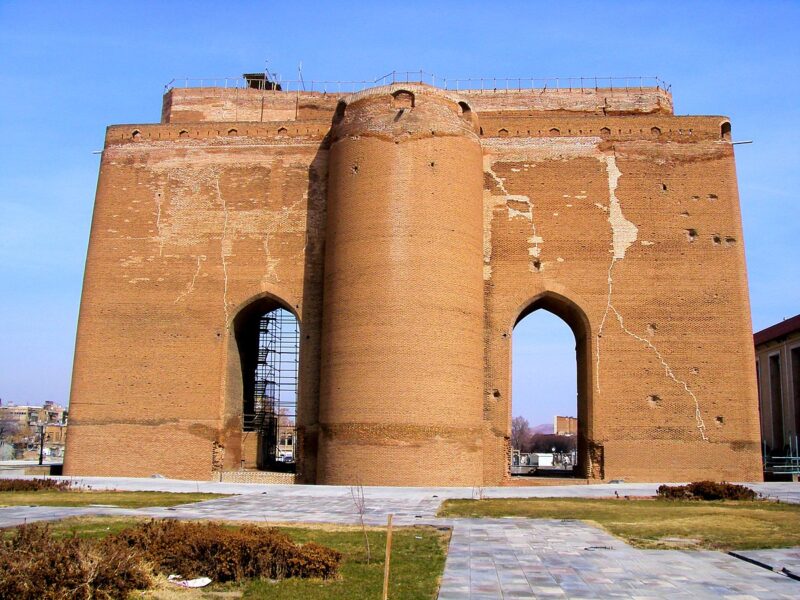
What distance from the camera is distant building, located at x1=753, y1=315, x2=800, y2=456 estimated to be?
105 feet

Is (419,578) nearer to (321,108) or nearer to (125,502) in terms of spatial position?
(125,502)

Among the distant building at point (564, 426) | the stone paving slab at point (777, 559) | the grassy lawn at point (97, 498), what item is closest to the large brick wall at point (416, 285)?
the grassy lawn at point (97, 498)

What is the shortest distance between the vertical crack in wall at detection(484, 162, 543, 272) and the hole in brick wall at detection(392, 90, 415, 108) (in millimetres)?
2917

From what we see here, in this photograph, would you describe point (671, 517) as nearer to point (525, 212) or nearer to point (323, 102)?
point (525, 212)

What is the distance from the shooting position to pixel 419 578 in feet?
23.3

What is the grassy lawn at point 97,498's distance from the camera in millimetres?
13547

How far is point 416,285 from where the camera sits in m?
20.9

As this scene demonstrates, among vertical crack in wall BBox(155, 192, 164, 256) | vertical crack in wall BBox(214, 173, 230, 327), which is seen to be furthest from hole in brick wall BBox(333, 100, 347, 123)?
vertical crack in wall BBox(155, 192, 164, 256)

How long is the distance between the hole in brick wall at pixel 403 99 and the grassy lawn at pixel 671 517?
11.2 m

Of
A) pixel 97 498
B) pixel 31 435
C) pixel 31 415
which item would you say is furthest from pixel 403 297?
pixel 31 415

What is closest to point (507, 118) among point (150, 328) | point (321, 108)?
point (321, 108)

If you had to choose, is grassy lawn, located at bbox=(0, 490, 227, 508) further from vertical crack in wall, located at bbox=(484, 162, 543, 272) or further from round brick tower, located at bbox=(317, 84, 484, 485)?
vertical crack in wall, located at bbox=(484, 162, 543, 272)

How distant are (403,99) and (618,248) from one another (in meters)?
6.96

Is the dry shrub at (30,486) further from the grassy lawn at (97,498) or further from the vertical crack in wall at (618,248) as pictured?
the vertical crack in wall at (618,248)
